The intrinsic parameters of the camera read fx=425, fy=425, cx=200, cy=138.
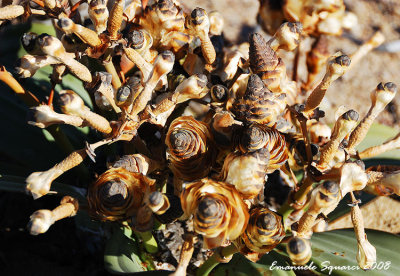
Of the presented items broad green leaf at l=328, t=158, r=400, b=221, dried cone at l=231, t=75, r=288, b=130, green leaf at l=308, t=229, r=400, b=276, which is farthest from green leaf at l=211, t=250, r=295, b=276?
dried cone at l=231, t=75, r=288, b=130

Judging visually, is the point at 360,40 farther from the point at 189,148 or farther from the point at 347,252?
the point at 189,148

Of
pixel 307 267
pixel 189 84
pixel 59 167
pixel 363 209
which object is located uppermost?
pixel 189 84

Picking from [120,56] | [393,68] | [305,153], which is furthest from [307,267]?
[393,68]

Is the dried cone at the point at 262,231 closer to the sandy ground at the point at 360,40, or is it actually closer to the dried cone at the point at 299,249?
the dried cone at the point at 299,249

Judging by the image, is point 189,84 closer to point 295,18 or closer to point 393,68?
point 295,18

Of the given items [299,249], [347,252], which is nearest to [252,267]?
[347,252]

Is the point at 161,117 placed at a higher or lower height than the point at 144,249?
higher

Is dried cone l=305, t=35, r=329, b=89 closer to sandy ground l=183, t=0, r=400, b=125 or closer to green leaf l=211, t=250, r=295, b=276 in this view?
green leaf l=211, t=250, r=295, b=276
